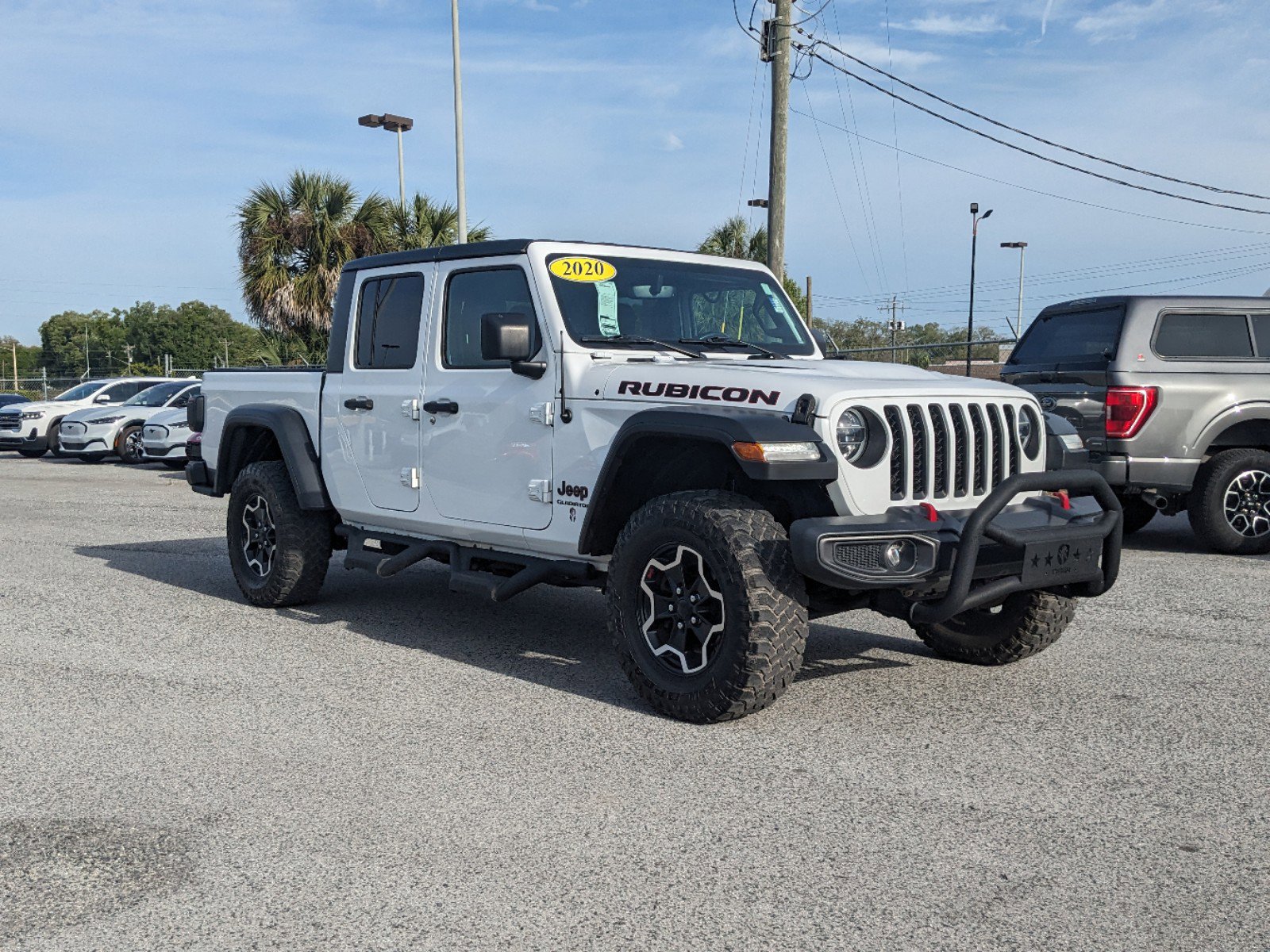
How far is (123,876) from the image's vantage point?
359cm

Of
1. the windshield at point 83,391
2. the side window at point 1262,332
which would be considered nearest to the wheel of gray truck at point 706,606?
the side window at point 1262,332

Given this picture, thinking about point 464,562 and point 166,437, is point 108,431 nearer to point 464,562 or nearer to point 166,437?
point 166,437

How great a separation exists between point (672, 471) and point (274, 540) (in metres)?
3.04

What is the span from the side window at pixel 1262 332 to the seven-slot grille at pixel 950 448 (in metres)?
5.63

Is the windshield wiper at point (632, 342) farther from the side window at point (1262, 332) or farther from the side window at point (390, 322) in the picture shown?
the side window at point (1262, 332)

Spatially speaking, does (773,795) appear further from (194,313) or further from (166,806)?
(194,313)

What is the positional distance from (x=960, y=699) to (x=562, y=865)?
95.4 inches

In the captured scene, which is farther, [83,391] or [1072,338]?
[83,391]

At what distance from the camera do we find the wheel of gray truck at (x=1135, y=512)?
10312mm

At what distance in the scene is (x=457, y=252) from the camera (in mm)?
6508

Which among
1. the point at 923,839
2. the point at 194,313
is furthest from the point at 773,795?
the point at 194,313

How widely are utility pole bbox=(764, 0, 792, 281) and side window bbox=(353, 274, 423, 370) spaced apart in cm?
977

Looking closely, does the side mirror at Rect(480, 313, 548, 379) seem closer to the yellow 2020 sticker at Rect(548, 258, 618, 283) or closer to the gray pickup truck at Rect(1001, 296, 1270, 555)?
the yellow 2020 sticker at Rect(548, 258, 618, 283)

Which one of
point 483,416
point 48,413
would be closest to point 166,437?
point 48,413
